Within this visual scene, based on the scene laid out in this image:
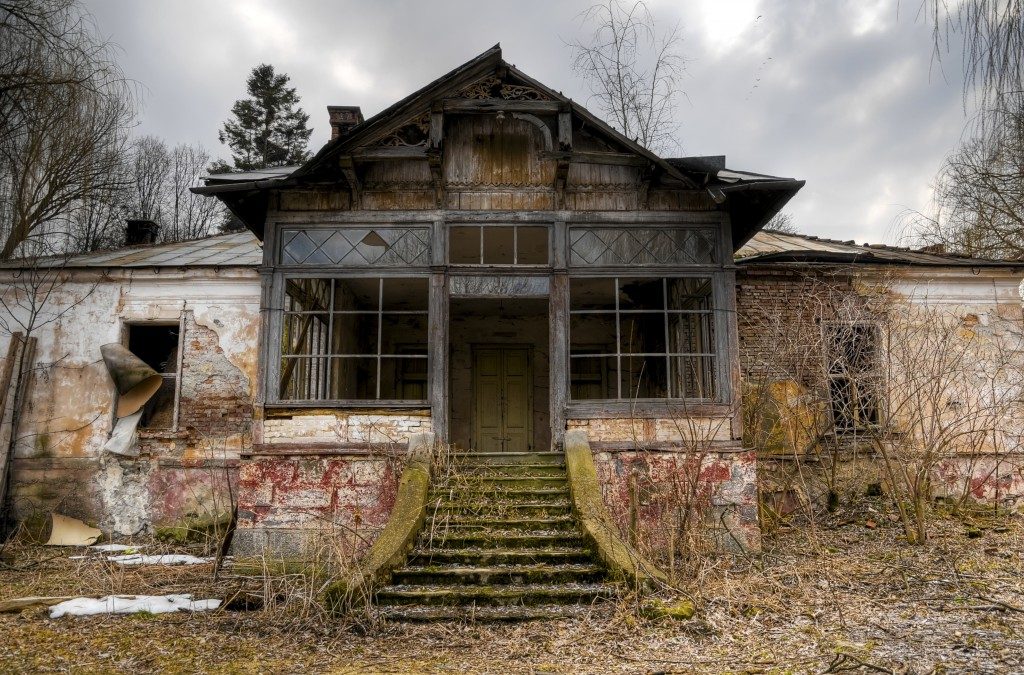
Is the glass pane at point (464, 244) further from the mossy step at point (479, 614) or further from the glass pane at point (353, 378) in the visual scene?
the mossy step at point (479, 614)

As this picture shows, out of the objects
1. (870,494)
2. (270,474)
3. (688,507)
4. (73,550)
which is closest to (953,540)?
(870,494)

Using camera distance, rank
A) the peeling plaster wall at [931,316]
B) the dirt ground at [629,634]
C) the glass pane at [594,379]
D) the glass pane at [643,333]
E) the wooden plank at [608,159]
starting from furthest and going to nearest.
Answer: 1. the glass pane at [594,379]
2. the glass pane at [643,333]
3. the peeling plaster wall at [931,316]
4. the wooden plank at [608,159]
5. the dirt ground at [629,634]

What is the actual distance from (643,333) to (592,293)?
129 cm

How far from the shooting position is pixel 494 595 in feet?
19.1

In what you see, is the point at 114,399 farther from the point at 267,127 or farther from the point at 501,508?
the point at 267,127

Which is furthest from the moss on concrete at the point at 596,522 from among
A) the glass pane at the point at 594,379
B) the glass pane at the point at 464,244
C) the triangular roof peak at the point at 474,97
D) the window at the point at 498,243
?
the glass pane at the point at 594,379

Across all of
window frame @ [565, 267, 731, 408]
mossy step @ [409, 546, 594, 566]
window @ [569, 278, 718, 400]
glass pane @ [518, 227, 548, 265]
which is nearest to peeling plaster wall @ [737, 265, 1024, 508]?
window @ [569, 278, 718, 400]

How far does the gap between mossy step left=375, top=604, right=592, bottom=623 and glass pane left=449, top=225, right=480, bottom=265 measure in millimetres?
4872

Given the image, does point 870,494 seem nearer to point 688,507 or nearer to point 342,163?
point 688,507

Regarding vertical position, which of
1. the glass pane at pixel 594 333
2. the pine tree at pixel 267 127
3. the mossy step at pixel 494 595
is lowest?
the mossy step at pixel 494 595

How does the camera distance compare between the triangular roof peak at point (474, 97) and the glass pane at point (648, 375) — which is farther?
the glass pane at point (648, 375)

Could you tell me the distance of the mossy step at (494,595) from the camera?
5.77 m

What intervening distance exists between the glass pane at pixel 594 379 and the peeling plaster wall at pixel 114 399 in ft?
18.3

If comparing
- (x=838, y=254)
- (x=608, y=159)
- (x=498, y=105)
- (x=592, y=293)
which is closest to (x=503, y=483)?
(x=608, y=159)
